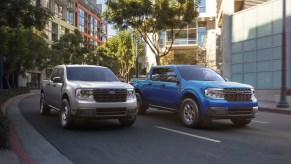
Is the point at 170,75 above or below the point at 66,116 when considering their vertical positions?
above

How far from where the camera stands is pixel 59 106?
436 inches

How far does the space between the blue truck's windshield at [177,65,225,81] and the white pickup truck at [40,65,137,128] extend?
211 cm

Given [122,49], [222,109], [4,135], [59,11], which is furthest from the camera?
[59,11]

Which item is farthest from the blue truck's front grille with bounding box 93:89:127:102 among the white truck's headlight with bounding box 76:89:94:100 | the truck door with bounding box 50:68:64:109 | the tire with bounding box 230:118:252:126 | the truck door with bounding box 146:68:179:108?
the tire with bounding box 230:118:252:126

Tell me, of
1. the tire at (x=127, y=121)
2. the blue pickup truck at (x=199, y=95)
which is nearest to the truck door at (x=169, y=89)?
the blue pickup truck at (x=199, y=95)

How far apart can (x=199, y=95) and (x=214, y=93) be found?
43cm

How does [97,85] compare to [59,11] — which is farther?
[59,11]

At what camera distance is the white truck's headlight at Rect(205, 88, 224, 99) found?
10.4m

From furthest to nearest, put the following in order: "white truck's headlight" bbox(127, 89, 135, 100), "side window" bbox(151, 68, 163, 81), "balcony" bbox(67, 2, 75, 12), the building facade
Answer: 1. "balcony" bbox(67, 2, 75, 12)
2. the building facade
3. "side window" bbox(151, 68, 163, 81)
4. "white truck's headlight" bbox(127, 89, 135, 100)

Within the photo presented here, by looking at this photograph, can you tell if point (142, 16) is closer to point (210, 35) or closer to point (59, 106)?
point (59, 106)

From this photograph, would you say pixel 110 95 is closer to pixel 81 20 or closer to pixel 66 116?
pixel 66 116

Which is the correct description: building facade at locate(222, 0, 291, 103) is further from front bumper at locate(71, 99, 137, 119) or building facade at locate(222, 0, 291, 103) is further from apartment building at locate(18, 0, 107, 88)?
apartment building at locate(18, 0, 107, 88)

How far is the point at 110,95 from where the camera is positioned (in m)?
10.1

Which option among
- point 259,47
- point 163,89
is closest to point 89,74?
point 163,89
